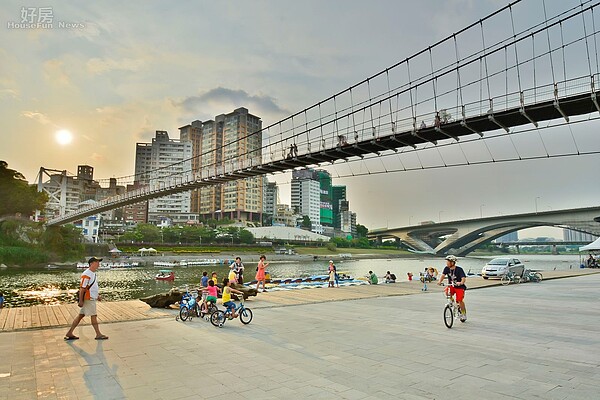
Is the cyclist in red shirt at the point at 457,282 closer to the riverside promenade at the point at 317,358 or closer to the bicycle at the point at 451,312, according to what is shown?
the bicycle at the point at 451,312

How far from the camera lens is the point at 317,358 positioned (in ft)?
26.3

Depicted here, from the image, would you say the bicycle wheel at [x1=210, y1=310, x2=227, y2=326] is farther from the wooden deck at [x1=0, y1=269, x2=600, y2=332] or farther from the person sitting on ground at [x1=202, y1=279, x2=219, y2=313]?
the wooden deck at [x1=0, y1=269, x2=600, y2=332]

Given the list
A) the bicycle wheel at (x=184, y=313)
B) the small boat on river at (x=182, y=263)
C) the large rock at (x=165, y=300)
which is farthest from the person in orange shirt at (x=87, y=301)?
the small boat on river at (x=182, y=263)

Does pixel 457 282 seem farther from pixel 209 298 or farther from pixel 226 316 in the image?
pixel 209 298

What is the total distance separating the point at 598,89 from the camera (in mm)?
15195

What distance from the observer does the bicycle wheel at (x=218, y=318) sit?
1162 centimetres

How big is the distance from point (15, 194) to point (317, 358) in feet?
289

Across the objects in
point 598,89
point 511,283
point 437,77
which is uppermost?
point 437,77

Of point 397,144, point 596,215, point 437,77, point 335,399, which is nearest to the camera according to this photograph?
point 335,399

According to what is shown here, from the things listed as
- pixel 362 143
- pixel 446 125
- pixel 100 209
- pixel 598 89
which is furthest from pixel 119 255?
pixel 598 89

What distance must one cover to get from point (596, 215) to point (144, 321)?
102 m

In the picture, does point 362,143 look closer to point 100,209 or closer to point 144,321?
point 144,321

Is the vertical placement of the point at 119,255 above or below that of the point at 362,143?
below

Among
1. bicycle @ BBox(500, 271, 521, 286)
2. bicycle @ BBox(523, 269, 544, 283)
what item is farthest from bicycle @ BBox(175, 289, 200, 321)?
bicycle @ BBox(523, 269, 544, 283)
